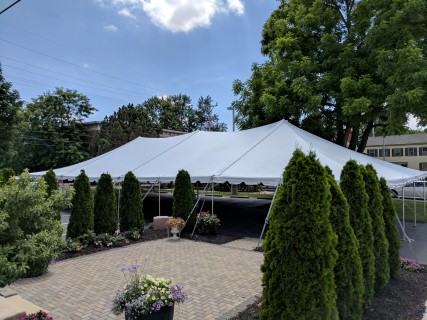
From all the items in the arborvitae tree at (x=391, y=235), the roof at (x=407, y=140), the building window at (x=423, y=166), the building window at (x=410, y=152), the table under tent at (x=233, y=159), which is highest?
the roof at (x=407, y=140)

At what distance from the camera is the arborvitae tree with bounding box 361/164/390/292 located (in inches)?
181

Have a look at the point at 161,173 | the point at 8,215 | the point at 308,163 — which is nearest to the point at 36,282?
the point at 8,215

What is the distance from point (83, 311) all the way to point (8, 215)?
1.92 m

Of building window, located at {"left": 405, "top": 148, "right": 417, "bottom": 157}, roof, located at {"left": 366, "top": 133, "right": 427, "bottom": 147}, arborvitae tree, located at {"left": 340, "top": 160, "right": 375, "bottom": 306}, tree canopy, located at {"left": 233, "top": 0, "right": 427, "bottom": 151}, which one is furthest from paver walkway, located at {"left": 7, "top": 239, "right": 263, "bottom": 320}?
roof, located at {"left": 366, "top": 133, "right": 427, "bottom": 147}

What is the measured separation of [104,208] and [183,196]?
2329mm

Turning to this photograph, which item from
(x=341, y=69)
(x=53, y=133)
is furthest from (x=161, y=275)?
(x=53, y=133)

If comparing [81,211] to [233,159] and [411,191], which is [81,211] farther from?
[411,191]

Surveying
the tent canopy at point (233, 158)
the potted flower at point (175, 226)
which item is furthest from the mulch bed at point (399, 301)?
the potted flower at point (175, 226)

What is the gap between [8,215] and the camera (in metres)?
3.09

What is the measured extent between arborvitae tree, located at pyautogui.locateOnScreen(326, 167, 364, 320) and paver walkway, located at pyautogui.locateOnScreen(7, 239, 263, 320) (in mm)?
1400

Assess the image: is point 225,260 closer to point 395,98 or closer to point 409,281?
point 409,281

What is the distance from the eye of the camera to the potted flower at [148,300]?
3.16 meters

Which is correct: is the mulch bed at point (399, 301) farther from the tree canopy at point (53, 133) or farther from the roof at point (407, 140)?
the roof at point (407, 140)

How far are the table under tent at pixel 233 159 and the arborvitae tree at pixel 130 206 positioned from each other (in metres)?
1.45
